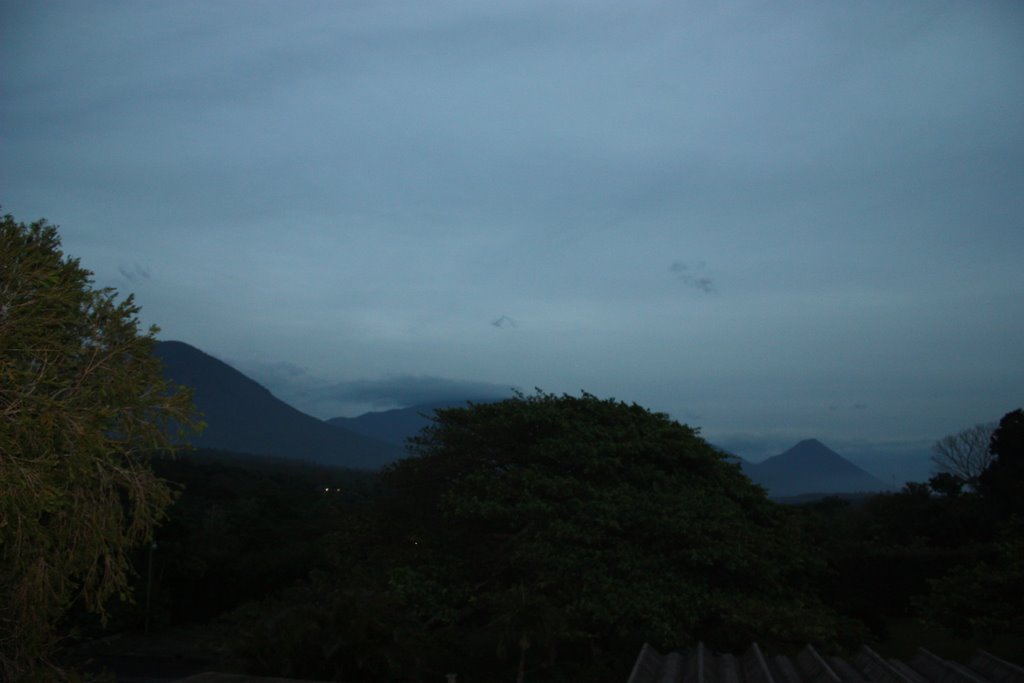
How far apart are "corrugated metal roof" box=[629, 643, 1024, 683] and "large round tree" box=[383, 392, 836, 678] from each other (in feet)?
17.1

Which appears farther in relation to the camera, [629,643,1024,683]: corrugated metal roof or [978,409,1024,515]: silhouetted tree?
[978,409,1024,515]: silhouetted tree

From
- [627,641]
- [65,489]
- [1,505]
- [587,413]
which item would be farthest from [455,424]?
[1,505]

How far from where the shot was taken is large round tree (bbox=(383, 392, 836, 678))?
567 inches

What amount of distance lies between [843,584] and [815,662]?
16327mm

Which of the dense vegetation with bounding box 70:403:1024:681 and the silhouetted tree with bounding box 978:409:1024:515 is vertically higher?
the silhouetted tree with bounding box 978:409:1024:515

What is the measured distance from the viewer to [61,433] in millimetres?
8180

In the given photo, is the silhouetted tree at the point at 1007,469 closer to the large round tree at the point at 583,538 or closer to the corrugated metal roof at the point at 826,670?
the large round tree at the point at 583,538

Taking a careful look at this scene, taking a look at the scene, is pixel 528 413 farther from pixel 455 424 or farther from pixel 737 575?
pixel 737 575

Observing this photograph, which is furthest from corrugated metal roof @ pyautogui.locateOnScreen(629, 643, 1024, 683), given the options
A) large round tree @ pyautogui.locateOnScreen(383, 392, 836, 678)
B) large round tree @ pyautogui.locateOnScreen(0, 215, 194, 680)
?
large round tree @ pyautogui.locateOnScreen(0, 215, 194, 680)

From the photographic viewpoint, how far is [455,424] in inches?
739

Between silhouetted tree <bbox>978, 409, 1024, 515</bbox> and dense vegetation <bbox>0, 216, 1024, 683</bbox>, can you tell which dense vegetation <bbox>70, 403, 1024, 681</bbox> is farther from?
silhouetted tree <bbox>978, 409, 1024, 515</bbox>

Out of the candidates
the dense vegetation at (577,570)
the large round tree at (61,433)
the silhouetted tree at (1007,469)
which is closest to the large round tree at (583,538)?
the dense vegetation at (577,570)

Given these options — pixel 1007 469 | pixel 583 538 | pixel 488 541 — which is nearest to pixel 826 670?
pixel 583 538

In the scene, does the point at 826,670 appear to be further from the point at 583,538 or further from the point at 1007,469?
the point at 1007,469
